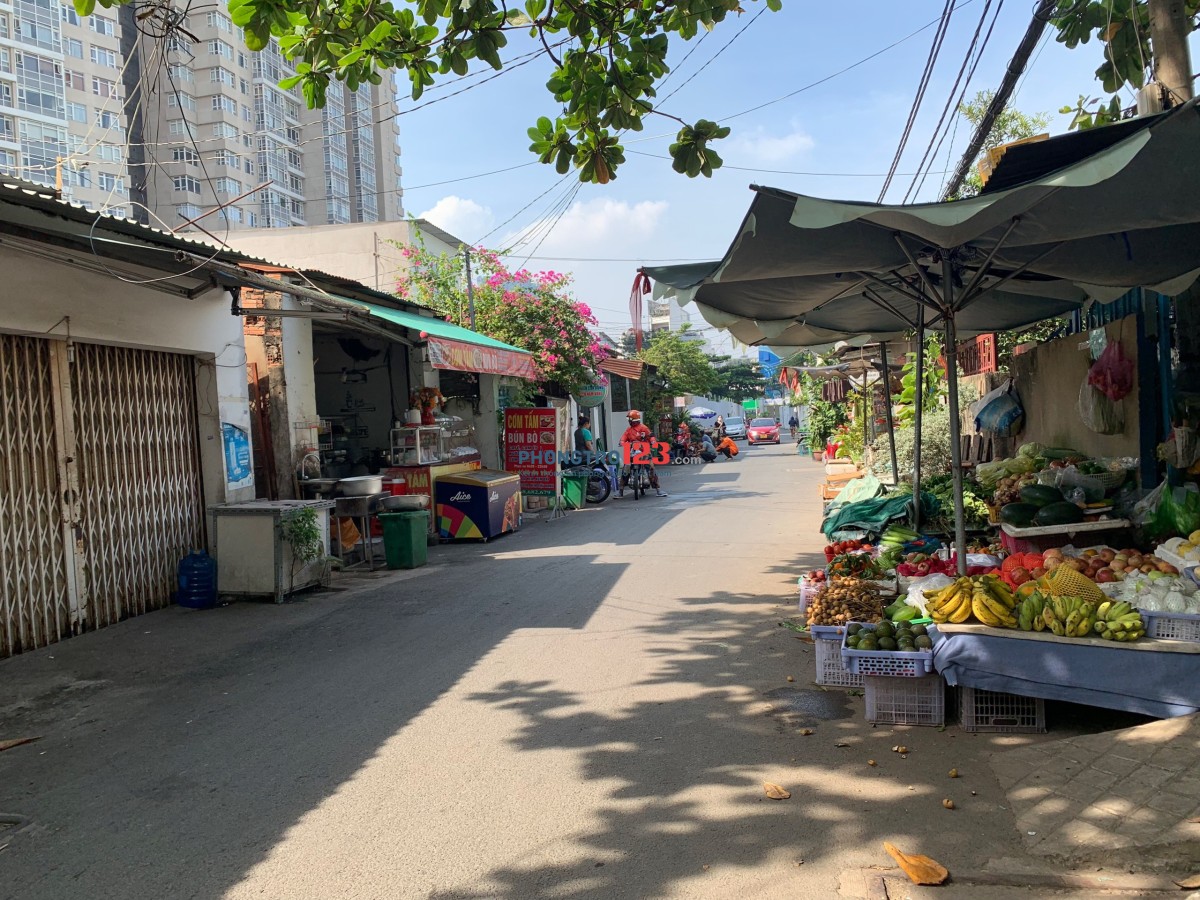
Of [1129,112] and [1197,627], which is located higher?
[1129,112]

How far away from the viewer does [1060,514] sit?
6.52 meters

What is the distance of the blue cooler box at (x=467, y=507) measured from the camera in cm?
1296

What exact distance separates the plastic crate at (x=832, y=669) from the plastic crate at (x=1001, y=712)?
82 centimetres

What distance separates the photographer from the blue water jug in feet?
28.4

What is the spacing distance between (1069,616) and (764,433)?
1630 inches

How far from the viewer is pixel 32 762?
472 centimetres

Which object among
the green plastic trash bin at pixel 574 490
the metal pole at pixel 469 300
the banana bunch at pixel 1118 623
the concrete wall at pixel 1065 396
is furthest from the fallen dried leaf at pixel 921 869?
the metal pole at pixel 469 300

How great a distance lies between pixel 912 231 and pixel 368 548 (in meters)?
8.26

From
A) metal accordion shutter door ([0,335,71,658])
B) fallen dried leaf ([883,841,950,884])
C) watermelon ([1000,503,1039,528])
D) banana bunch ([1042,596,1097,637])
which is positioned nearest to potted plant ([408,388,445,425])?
metal accordion shutter door ([0,335,71,658])

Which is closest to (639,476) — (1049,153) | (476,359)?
(476,359)

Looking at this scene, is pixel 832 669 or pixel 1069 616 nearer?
pixel 1069 616

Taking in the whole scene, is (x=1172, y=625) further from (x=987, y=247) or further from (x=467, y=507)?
(x=467, y=507)

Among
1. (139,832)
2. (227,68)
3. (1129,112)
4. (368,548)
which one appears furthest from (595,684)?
(227,68)

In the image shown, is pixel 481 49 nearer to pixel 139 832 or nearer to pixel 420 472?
pixel 139 832
